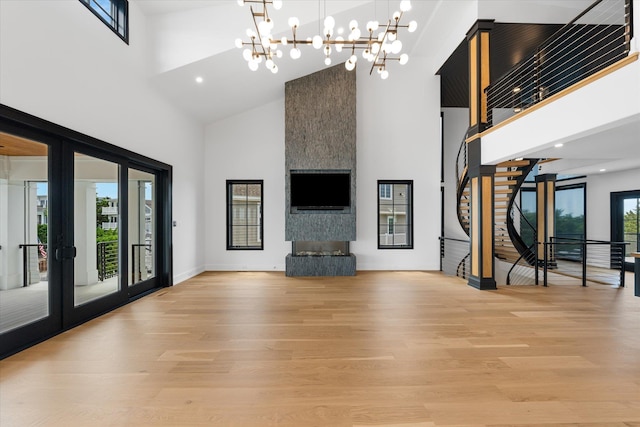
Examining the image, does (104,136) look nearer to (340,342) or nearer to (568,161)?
(340,342)

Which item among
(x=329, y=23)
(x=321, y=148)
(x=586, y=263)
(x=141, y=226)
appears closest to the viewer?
(x=329, y=23)

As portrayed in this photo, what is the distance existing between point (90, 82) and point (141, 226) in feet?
7.75

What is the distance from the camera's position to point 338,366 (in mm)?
2676

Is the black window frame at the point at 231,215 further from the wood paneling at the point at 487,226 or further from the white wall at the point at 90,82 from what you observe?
the wood paneling at the point at 487,226

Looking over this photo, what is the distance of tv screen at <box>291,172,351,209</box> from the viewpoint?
6.82 meters

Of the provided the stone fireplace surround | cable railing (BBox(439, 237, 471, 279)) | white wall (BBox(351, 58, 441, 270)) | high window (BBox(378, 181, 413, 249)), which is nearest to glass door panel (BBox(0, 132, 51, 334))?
the stone fireplace surround

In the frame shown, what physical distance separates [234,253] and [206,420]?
5644 mm

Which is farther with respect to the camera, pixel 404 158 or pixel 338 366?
pixel 404 158

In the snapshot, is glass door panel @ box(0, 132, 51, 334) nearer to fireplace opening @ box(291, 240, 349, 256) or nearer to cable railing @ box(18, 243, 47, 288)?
cable railing @ box(18, 243, 47, 288)

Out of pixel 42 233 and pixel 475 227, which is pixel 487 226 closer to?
pixel 475 227

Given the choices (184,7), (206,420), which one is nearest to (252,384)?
(206,420)

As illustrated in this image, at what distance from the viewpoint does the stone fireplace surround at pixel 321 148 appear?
6.77m

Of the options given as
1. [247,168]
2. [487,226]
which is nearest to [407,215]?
[487,226]

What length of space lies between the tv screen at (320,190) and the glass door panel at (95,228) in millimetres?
3346
